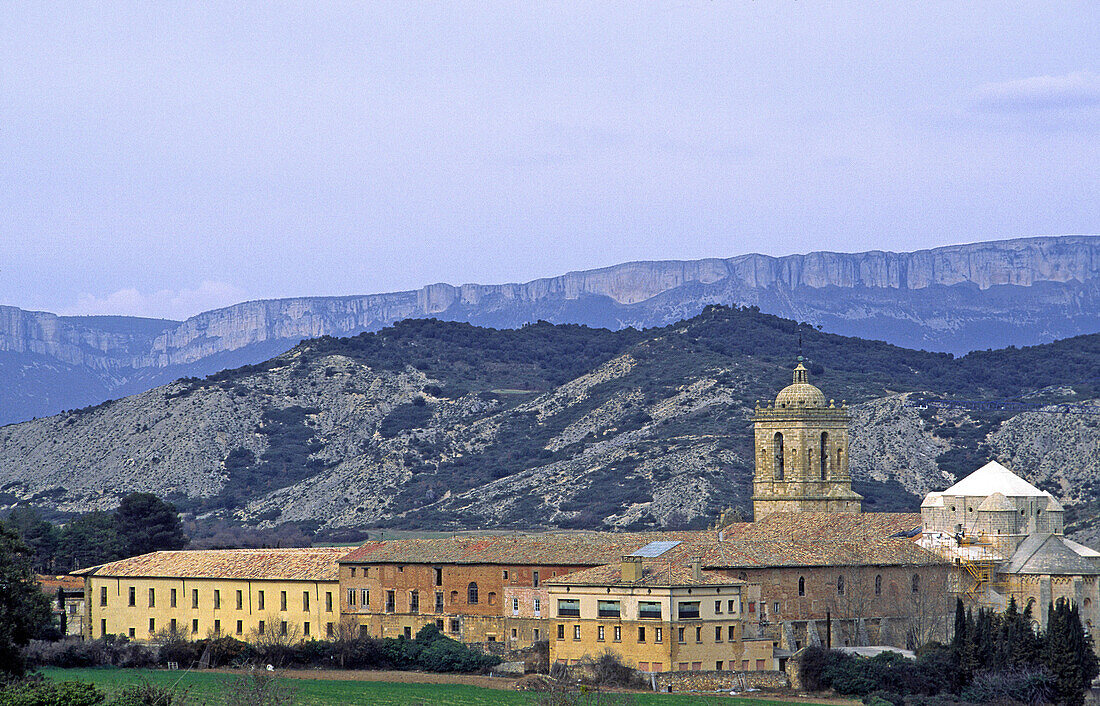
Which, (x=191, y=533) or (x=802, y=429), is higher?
(x=802, y=429)

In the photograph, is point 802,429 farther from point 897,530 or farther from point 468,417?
point 468,417

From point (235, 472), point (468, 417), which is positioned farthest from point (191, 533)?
point (468, 417)

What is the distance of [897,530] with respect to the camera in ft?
261

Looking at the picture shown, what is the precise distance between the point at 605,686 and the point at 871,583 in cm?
1294

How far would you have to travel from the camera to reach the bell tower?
276 ft

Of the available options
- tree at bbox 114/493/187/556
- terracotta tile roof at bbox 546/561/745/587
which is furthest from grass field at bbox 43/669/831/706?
tree at bbox 114/493/187/556

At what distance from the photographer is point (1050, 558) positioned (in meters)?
72.4

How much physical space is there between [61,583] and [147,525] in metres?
10.7

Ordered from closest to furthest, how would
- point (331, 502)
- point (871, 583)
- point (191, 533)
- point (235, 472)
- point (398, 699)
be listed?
1. point (398, 699)
2. point (871, 583)
3. point (191, 533)
4. point (331, 502)
5. point (235, 472)

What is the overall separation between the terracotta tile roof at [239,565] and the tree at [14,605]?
85.1 feet

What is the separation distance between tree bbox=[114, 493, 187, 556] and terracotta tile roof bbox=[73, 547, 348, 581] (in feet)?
58.1

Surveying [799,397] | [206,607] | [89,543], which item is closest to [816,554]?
[799,397]

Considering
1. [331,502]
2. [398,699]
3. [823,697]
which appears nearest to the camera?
[398,699]

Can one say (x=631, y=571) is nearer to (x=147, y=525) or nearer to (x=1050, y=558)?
(x=1050, y=558)
